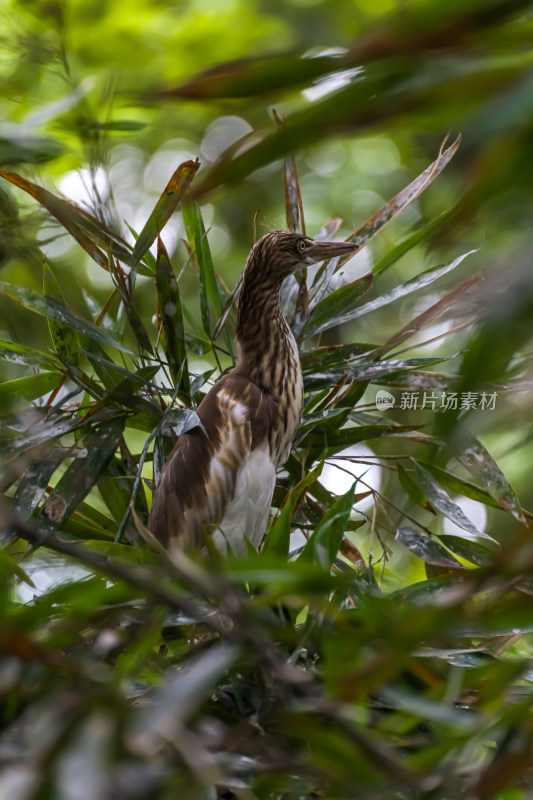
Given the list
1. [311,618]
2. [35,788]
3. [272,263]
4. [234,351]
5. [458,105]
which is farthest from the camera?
[234,351]

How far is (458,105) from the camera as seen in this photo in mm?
427

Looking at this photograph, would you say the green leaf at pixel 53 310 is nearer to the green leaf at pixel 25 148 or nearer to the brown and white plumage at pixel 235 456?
the brown and white plumage at pixel 235 456

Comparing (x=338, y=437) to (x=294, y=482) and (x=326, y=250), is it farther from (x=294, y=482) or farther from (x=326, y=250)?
(x=326, y=250)

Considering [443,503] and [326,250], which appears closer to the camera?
[443,503]

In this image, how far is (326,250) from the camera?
193 centimetres

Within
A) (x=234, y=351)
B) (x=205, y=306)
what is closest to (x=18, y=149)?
(x=205, y=306)

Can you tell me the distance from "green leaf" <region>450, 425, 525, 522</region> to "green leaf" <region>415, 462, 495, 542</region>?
0.22 ft

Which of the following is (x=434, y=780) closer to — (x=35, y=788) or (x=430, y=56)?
(x=35, y=788)

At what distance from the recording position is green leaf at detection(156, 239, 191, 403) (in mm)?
1595

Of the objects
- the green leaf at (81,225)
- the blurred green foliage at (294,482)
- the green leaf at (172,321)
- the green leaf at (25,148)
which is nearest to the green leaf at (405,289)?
the blurred green foliage at (294,482)

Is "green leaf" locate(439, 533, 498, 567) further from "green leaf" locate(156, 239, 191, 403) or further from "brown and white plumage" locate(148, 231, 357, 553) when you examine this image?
"green leaf" locate(156, 239, 191, 403)

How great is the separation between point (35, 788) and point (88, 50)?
10.2 feet

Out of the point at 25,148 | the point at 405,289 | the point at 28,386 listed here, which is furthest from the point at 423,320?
the point at 25,148

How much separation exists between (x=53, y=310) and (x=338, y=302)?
0.57m
